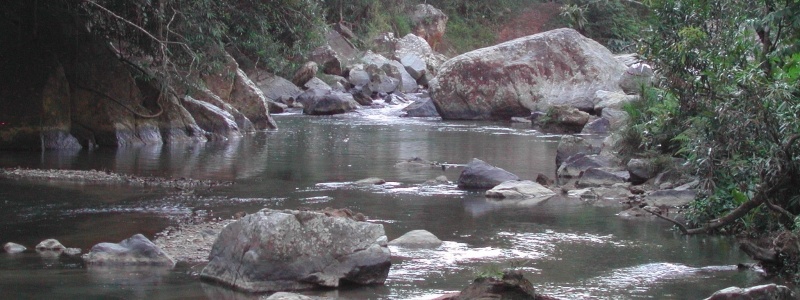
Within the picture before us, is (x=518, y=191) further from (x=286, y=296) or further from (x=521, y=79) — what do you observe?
(x=521, y=79)

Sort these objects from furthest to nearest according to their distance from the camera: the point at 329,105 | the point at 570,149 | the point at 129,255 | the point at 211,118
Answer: the point at 329,105 → the point at 211,118 → the point at 570,149 → the point at 129,255

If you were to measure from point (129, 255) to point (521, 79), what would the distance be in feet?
64.1

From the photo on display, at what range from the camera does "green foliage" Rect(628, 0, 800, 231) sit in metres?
7.59

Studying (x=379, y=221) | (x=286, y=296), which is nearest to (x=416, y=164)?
(x=379, y=221)

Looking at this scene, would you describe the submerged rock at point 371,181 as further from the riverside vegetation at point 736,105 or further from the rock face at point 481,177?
the riverside vegetation at point 736,105

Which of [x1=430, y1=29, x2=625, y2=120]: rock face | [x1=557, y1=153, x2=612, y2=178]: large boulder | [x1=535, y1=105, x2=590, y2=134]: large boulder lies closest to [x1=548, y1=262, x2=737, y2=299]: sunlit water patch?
[x1=557, y1=153, x2=612, y2=178]: large boulder

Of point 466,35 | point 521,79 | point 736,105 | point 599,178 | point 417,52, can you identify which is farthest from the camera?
point 466,35

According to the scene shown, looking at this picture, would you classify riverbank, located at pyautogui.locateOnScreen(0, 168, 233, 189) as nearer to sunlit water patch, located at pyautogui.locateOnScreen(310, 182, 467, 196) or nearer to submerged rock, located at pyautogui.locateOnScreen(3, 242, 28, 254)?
sunlit water patch, located at pyautogui.locateOnScreen(310, 182, 467, 196)

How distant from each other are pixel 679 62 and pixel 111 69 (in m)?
12.8

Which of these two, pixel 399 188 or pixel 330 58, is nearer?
pixel 399 188

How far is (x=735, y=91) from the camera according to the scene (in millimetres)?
7766

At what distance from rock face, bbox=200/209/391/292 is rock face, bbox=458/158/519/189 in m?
5.87

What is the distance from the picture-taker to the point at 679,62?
873 centimetres

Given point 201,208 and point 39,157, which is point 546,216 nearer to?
point 201,208
